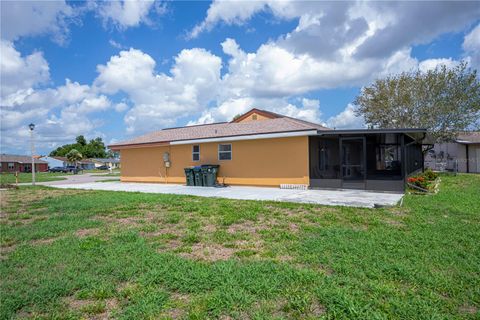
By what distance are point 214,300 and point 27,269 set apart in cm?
296

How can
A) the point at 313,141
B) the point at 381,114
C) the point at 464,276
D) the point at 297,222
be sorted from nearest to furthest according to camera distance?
the point at 464,276, the point at 297,222, the point at 313,141, the point at 381,114

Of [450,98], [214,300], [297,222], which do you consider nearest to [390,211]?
[297,222]

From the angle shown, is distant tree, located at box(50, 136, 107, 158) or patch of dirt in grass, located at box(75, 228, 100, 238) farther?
distant tree, located at box(50, 136, 107, 158)

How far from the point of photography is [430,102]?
21125 millimetres

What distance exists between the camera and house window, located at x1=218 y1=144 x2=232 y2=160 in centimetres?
1569

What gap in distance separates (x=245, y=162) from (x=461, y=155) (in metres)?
22.3

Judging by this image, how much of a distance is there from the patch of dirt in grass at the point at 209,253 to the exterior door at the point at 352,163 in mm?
8994

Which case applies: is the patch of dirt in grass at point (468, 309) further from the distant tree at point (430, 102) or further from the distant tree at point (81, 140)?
the distant tree at point (81, 140)

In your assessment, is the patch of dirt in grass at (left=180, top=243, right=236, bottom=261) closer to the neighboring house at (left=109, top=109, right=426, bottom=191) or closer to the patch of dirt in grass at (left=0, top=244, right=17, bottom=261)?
the patch of dirt in grass at (left=0, top=244, right=17, bottom=261)

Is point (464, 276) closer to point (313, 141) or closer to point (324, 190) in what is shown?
point (324, 190)

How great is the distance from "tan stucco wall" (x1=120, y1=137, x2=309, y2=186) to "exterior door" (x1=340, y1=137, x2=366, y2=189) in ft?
5.62

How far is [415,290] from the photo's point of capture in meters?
3.30

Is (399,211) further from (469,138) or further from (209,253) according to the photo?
(469,138)

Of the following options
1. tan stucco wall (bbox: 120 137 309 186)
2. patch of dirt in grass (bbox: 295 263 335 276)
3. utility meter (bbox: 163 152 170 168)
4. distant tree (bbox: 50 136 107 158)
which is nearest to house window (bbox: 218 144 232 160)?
tan stucco wall (bbox: 120 137 309 186)
